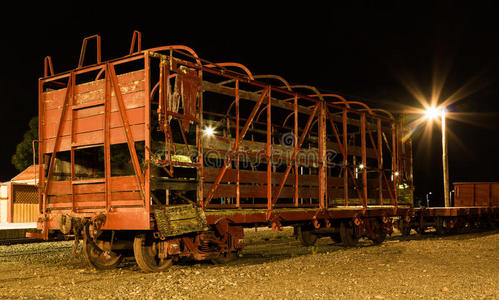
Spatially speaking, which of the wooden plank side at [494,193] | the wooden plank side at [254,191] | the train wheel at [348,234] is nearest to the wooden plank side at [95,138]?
the wooden plank side at [254,191]

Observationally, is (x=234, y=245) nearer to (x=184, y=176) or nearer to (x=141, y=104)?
(x=184, y=176)

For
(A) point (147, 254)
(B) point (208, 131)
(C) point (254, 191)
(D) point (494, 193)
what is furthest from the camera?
(D) point (494, 193)

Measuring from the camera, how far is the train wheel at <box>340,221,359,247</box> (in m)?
14.0

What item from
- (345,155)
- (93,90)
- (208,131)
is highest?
(93,90)

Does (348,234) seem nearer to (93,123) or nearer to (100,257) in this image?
(100,257)

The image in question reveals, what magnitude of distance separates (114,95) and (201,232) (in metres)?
2.80

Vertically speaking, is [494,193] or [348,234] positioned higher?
[494,193]

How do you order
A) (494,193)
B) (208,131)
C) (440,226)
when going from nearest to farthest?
(208,131) < (440,226) < (494,193)

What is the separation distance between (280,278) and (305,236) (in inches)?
244

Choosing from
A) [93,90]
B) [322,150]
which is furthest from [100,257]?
[322,150]

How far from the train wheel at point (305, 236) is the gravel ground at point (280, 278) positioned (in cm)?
202

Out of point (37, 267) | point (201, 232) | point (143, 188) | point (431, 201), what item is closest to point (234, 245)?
point (201, 232)

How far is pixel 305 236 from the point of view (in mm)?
14312

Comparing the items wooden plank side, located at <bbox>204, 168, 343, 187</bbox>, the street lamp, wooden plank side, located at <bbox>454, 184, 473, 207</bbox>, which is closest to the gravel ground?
wooden plank side, located at <bbox>204, 168, 343, 187</bbox>
